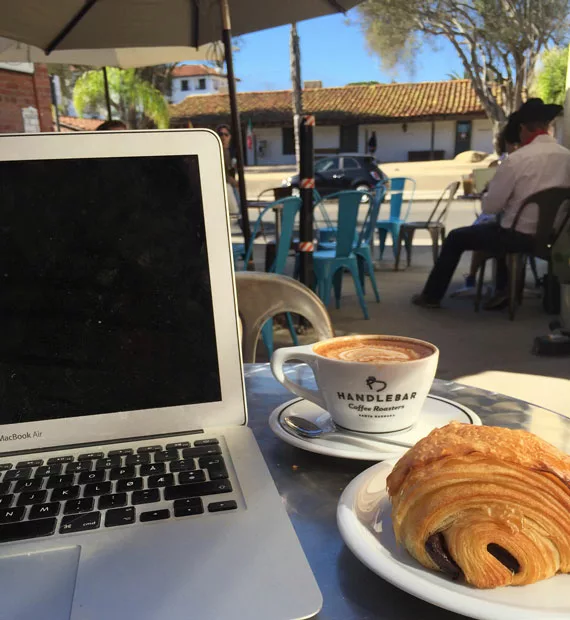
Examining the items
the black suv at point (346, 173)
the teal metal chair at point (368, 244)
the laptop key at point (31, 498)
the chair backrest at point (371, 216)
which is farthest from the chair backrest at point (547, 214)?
the black suv at point (346, 173)

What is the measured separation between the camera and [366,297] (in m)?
5.64

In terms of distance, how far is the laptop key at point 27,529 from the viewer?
619 mm

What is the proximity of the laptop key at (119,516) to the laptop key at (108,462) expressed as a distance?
0.09 meters

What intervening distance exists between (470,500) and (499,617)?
10 cm

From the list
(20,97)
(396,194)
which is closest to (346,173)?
(396,194)

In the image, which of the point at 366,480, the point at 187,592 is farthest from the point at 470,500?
the point at 187,592

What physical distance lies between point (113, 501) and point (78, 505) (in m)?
0.04

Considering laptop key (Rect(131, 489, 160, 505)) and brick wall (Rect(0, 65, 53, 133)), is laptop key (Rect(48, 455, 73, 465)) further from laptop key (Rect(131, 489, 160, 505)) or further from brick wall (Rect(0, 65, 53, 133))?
brick wall (Rect(0, 65, 53, 133))

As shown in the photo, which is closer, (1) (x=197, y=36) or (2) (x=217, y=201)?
(2) (x=217, y=201)

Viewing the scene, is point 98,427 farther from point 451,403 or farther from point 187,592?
point 451,403

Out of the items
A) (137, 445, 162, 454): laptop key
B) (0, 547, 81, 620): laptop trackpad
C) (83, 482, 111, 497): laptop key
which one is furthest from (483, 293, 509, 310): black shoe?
(0, 547, 81, 620): laptop trackpad

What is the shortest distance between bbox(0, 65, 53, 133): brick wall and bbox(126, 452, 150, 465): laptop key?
26.9 ft

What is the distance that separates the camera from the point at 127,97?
67.7 ft

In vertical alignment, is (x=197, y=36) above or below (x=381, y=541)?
above
